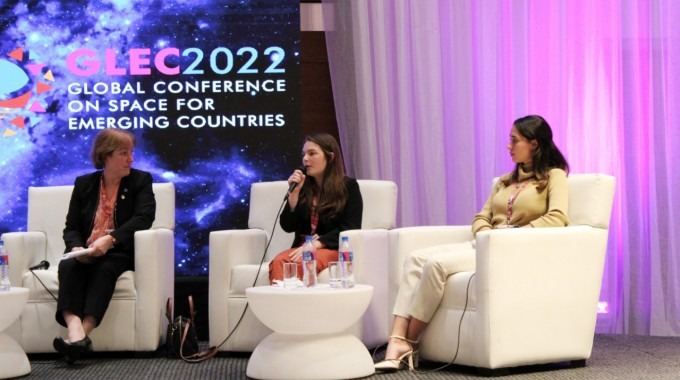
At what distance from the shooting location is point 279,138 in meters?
5.61

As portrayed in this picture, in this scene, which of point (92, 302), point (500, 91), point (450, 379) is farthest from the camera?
point (500, 91)

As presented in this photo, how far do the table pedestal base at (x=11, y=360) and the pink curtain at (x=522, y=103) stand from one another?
225cm

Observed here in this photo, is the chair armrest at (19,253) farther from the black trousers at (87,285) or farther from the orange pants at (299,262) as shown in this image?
the orange pants at (299,262)

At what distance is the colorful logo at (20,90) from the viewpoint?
18.2ft

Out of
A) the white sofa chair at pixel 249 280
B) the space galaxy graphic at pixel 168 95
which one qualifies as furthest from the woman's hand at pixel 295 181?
the space galaxy graphic at pixel 168 95

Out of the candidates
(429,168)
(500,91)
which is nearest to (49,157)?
(429,168)

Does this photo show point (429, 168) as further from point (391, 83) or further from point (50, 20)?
point (50, 20)

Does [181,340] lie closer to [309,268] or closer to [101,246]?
[101,246]

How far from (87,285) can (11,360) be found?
0.60 meters

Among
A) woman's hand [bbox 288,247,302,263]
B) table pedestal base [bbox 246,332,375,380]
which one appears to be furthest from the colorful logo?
table pedestal base [bbox 246,332,375,380]

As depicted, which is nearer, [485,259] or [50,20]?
[485,259]

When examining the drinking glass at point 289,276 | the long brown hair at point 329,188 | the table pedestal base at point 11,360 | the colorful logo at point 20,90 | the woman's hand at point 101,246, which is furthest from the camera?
the colorful logo at point 20,90

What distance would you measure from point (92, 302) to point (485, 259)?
5.95ft

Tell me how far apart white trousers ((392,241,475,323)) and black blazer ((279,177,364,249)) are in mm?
541
